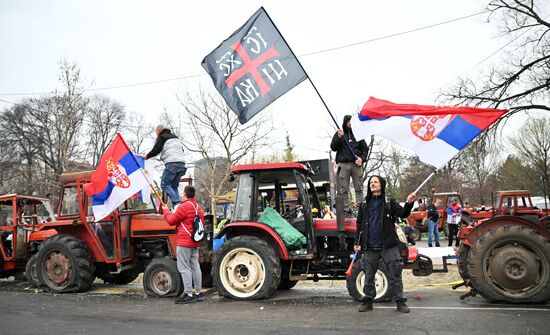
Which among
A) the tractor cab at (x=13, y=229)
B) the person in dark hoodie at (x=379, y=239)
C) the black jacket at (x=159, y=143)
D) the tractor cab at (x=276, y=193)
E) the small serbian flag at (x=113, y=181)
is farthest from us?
the tractor cab at (x=13, y=229)

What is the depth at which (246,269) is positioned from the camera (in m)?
7.66

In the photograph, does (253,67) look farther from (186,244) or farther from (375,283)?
(375,283)

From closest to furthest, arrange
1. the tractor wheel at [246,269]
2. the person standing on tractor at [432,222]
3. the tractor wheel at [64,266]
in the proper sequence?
the tractor wheel at [246,269], the tractor wheel at [64,266], the person standing on tractor at [432,222]

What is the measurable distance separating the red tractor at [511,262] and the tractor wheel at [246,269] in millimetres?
2959

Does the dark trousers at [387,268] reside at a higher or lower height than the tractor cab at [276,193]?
lower

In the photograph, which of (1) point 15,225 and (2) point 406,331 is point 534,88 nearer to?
(2) point 406,331

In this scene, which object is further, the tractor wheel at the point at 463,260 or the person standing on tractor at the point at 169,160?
the person standing on tractor at the point at 169,160

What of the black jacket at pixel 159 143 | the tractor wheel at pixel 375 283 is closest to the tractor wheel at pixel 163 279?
the black jacket at pixel 159 143

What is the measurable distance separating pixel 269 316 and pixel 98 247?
13.7ft

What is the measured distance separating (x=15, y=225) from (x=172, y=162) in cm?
406

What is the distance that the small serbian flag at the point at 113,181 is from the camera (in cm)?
847

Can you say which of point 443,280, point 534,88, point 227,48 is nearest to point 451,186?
point 534,88

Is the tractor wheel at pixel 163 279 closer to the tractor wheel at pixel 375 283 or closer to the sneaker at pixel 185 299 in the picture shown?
the sneaker at pixel 185 299

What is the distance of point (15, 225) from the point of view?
10.2 m
